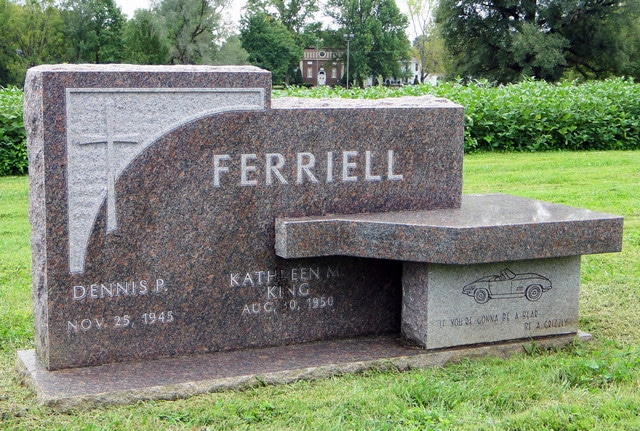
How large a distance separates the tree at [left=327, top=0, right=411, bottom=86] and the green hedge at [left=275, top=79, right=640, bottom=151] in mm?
63614

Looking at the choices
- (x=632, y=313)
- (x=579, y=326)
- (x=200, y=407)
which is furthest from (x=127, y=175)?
(x=632, y=313)

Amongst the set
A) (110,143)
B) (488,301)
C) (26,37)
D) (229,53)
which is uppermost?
(26,37)

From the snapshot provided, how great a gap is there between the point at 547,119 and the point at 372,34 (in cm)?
6596

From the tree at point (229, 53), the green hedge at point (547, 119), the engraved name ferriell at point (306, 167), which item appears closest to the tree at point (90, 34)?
the tree at point (229, 53)

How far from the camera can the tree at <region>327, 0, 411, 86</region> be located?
80062mm

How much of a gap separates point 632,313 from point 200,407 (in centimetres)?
323

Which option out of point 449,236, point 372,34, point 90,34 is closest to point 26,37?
point 90,34

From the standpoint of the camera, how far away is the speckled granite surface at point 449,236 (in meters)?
4.59

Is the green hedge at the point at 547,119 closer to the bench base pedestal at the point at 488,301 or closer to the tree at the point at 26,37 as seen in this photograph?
the bench base pedestal at the point at 488,301

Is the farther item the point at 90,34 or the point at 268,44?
the point at 268,44

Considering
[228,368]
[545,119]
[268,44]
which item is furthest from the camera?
[268,44]

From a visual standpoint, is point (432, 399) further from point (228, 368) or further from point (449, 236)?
point (228, 368)

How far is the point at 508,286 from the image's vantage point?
504cm

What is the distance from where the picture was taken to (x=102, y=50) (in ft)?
209
